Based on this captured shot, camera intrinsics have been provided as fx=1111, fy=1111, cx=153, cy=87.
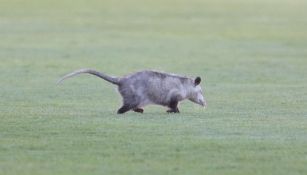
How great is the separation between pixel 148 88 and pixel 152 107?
2307 millimetres

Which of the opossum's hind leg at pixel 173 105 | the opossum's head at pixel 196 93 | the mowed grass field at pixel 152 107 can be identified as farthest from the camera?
the opossum's head at pixel 196 93

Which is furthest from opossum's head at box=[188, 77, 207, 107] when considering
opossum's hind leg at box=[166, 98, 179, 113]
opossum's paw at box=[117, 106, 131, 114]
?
opossum's paw at box=[117, 106, 131, 114]

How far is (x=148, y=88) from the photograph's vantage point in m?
17.3

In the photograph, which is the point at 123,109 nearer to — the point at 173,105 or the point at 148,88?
the point at 148,88

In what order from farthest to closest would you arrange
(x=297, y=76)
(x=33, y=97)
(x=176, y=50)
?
1. (x=176, y=50)
2. (x=297, y=76)
3. (x=33, y=97)

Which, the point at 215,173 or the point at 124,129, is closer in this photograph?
the point at 215,173

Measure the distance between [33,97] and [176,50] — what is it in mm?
15160

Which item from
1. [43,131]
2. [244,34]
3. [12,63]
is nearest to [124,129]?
[43,131]

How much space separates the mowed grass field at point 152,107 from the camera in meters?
12.7

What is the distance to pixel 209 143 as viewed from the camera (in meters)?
14.0

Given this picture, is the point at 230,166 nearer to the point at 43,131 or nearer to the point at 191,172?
the point at 191,172

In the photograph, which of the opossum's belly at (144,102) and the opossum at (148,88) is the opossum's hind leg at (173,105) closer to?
the opossum at (148,88)

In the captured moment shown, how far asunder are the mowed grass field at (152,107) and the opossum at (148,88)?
0.29 meters

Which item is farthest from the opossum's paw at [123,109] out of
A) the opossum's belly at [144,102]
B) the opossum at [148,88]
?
the opossum's belly at [144,102]
